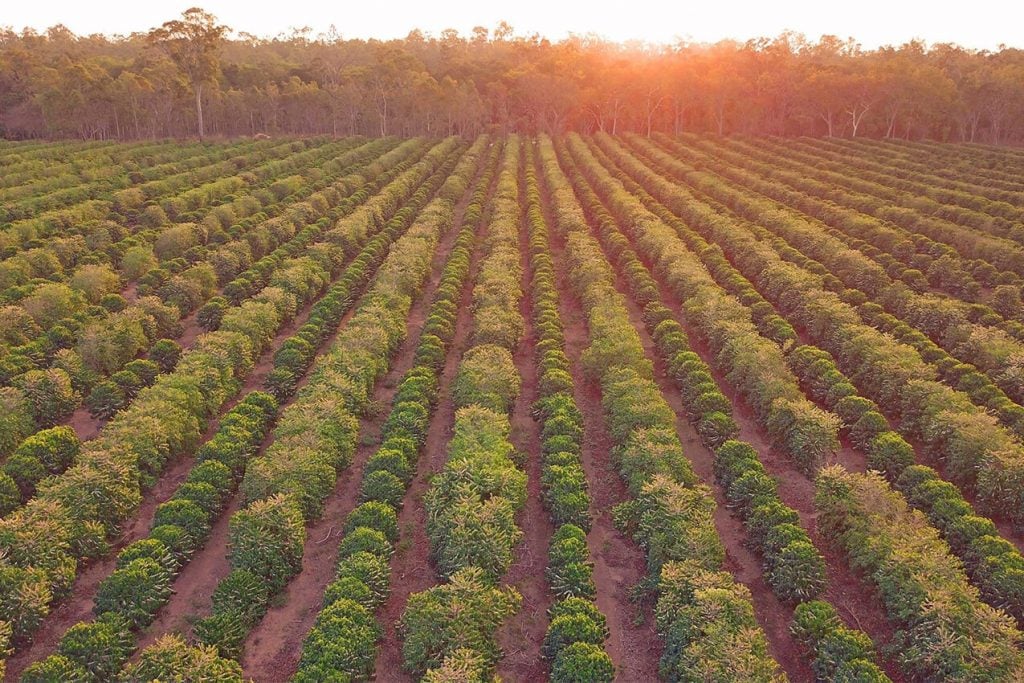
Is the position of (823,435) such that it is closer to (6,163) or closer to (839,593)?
(839,593)

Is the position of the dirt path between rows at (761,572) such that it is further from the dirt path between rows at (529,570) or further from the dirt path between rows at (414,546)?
the dirt path between rows at (414,546)

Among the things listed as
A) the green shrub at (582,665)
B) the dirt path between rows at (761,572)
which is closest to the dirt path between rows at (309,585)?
the green shrub at (582,665)

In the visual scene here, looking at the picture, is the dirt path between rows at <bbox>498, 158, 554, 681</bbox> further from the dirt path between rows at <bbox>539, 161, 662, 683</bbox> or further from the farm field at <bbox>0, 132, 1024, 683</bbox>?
the dirt path between rows at <bbox>539, 161, 662, 683</bbox>

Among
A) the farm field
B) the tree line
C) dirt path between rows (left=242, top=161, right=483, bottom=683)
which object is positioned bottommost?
dirt path between rows (left=242, top=161, right=483, bottom=683)

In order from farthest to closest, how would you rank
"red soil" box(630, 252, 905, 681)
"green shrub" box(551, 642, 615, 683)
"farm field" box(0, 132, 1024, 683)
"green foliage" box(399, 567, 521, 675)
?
"red soil" box(630, 252, 905, 681) → "farm field" box(0, 132, 1024, 683) → "green foliage" box(399, 567, 521, 675) → "green shrub" box(551, 642, 615, 683)

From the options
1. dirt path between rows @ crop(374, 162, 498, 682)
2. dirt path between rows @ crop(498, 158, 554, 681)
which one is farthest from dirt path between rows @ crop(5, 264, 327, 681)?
dirt path between rows @ crop(498, 158, 554, 681)

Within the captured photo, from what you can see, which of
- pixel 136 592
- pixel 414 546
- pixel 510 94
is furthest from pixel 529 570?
pixel 510 94
